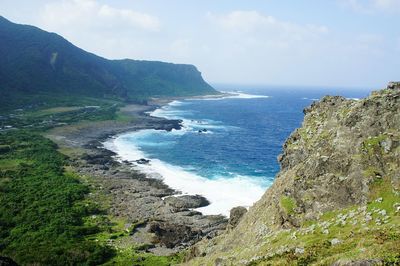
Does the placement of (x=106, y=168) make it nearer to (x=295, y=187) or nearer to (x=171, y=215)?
(x=171, y=215)

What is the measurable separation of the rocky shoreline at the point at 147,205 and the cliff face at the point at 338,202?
979 inches

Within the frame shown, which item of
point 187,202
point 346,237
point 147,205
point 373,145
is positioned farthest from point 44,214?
point 346,237

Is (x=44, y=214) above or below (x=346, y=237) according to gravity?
below

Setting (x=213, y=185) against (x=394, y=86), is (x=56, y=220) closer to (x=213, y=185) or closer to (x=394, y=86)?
(x=213, y=185)

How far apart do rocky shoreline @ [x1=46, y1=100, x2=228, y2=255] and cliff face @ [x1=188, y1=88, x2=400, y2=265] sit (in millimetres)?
24877

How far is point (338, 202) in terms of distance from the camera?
2927cm

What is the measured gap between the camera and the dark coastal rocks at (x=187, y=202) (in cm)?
7984

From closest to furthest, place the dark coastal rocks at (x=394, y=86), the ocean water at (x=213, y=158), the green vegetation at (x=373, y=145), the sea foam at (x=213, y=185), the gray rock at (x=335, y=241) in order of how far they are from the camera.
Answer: the gray rock at (x=335, y=241) < the green vegetation at (x=373, y=145) < the dark coastal rocks at (x=394, y=86) < the sea foam at (x=213, y=185) < the ocean water at (x=213, y=158)

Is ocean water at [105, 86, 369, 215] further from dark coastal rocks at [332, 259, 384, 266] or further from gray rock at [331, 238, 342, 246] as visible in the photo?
dark coastal rocks at [332, 259, 384, 266]

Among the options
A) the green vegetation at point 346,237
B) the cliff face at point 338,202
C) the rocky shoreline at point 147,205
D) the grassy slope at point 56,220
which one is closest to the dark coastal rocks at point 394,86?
the cliff face at point 338,202

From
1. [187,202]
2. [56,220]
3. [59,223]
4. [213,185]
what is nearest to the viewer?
[59,223]

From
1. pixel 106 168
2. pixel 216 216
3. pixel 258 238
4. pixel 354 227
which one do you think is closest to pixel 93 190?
pixel 106 168

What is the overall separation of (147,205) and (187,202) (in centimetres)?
868

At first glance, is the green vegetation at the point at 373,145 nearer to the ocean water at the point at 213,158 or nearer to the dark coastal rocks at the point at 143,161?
the ocean water at the point at 213,158
